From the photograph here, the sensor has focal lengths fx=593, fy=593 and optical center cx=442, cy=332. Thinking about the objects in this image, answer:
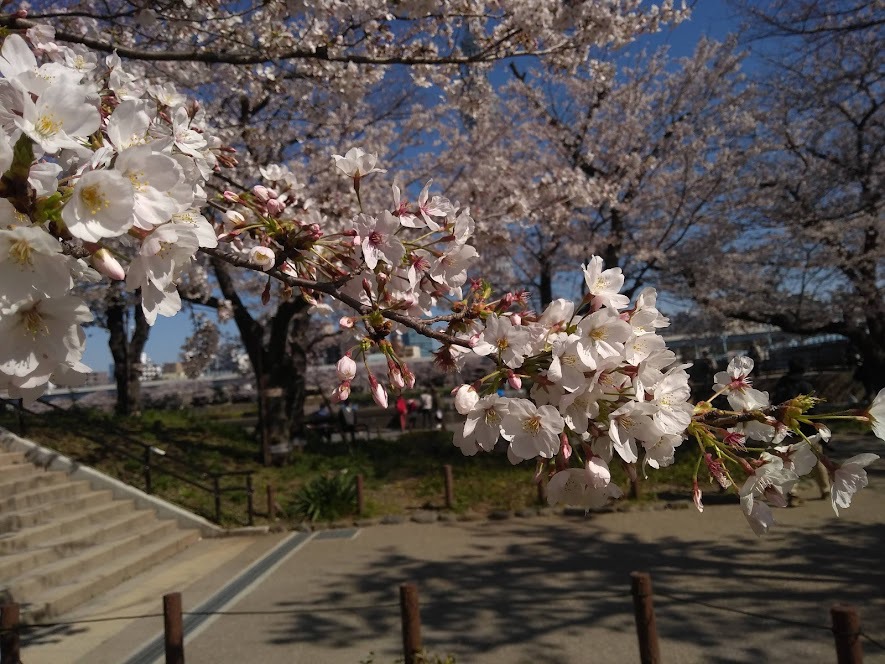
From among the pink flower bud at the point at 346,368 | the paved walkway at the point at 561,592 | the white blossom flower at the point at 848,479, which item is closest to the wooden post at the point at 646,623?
the paved walkway at the point at 561,592

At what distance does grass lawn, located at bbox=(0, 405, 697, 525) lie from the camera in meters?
9.50

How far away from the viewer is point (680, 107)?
13.6 m

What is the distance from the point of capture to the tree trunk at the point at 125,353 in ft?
56.8

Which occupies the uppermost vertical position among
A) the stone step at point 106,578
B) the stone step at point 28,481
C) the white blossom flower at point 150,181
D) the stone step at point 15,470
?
the white blossom flower at point 150,181

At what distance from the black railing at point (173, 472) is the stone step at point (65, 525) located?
0.64m

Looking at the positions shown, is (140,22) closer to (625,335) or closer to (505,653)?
(625,335)

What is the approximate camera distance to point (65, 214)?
2.84 feet

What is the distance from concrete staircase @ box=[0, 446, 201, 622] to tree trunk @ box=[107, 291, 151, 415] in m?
9.03

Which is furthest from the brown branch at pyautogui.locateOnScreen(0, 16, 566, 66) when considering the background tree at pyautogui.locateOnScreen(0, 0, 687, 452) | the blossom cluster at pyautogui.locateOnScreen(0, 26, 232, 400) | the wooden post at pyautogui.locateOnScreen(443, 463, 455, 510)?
the wooden post at pyautogui.locateOnScreen(443, 463, 455, 510)

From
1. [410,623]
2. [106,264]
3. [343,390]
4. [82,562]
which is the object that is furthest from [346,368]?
[82,562]

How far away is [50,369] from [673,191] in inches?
584

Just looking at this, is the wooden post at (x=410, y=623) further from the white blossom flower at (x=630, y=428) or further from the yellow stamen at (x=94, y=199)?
the yellow stamen at (x=94, y=199)

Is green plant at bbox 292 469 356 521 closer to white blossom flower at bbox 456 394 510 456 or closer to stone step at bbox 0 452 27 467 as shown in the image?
stone step at bbox 0 452 27 467

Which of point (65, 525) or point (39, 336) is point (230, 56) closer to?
point (39, 336)
